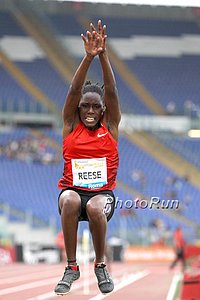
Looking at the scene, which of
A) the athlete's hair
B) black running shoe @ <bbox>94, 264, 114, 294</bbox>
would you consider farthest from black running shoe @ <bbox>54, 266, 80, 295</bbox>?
the athlete's hair

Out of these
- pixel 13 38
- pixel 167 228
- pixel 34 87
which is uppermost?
pixel 13 38

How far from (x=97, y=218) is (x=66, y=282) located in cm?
55

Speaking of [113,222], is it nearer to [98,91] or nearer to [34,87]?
[34,87]

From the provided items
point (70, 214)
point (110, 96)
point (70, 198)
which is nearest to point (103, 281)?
point (70, 214)

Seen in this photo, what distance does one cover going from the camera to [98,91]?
5.80 meters

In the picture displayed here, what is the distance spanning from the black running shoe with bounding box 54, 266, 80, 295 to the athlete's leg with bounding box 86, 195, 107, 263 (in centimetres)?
27

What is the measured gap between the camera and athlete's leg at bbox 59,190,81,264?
221 inches

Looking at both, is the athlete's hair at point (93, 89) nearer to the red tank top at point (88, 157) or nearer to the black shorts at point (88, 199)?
the red tank top at point (88, 157)

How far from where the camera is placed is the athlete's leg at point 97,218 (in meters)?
5.60

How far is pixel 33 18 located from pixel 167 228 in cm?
1079

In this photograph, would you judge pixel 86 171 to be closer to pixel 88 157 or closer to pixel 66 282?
pixel 88 157

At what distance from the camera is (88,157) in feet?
18.9

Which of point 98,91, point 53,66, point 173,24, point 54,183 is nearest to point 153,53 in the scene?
point 173,24

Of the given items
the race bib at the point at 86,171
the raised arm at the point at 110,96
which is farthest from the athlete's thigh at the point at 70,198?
the raised arm at the point at 110,96
